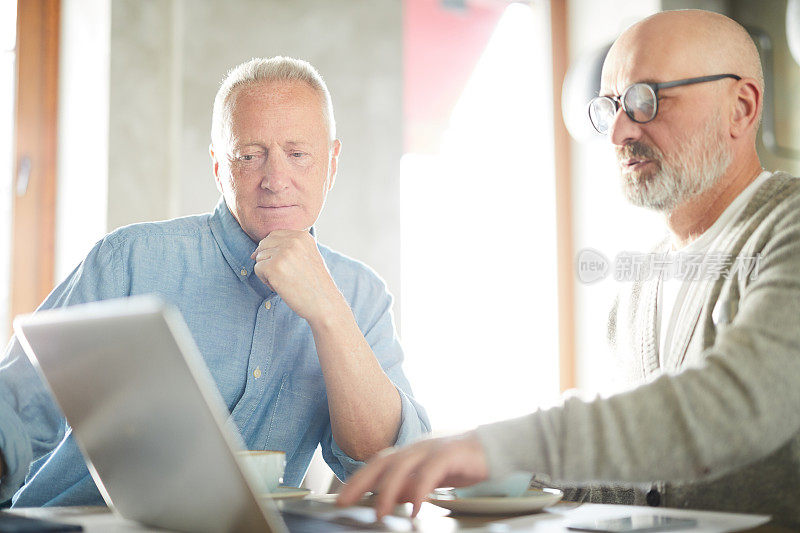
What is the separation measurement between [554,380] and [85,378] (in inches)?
123

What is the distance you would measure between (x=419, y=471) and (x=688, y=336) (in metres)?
0.75

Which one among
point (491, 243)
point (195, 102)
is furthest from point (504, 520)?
point (491, 243)

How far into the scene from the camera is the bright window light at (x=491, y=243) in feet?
11.7

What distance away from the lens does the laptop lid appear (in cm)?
68

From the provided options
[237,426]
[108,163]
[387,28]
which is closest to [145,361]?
[237,426]

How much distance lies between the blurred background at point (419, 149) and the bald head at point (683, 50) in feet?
2.16

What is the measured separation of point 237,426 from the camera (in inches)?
55.4

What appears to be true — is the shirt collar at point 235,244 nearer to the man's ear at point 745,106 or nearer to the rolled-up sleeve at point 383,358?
the rolled-up sleeve at point 383,358

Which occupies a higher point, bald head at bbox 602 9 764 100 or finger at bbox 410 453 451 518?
bald head at bbox 602 9 764 100

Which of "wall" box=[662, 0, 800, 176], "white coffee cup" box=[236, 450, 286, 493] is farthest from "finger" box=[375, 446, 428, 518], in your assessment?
"wall" box=[662, 0, 800, 176]

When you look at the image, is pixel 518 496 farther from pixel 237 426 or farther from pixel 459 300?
pixel 459 300

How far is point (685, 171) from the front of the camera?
146 cm

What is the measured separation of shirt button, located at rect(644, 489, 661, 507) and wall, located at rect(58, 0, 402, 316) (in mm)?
1932

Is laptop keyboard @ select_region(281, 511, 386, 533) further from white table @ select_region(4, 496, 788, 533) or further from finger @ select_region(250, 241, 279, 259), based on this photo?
finger @ select_region(250, 241, 279, 259)
